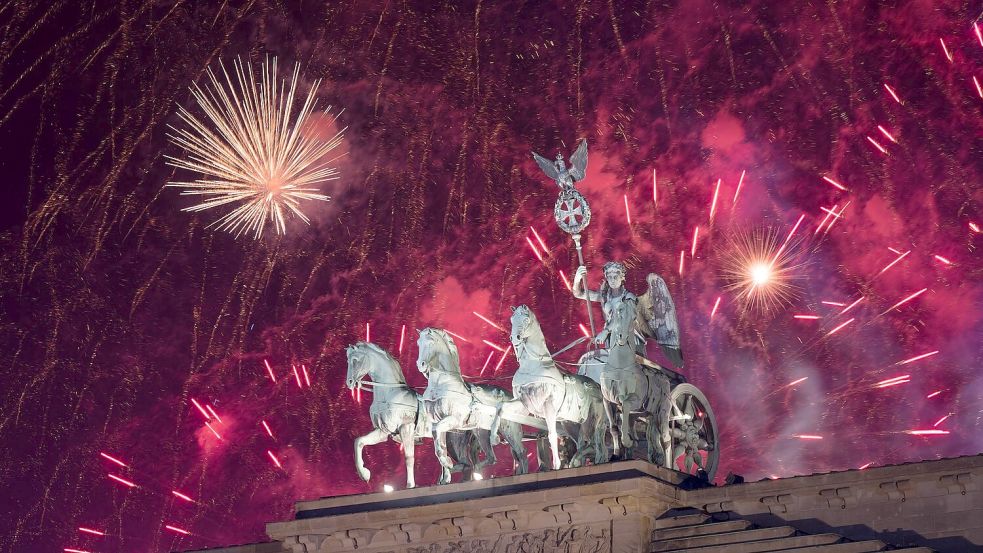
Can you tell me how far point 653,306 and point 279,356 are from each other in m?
11.9

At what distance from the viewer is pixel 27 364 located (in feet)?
118

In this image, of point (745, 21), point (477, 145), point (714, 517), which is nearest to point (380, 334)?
point (477, 145)

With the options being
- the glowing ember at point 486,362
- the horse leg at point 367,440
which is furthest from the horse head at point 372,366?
the glowing ember at point 486,362

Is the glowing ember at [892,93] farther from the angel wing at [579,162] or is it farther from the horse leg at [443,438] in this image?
the horse leg at [443,438]

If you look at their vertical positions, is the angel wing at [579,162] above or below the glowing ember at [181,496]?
above

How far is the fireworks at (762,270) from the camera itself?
3209 centimetres

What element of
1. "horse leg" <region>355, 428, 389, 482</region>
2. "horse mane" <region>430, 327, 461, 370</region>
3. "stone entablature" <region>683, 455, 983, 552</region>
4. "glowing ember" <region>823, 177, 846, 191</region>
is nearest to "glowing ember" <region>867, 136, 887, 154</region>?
"glowing ember" <region>823, 177, 846, 191</region>

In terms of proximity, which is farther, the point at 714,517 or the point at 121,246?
the point at 121,246

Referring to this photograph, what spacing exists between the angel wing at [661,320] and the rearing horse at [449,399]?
2.48 meters

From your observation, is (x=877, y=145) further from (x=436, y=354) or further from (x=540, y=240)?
(x=436, y=354)

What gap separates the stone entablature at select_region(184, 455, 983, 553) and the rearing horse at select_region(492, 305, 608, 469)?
1.08m

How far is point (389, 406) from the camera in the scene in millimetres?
26141

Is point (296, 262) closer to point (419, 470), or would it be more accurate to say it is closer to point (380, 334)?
point (380, 334)

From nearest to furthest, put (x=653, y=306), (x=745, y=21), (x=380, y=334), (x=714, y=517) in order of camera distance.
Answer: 1. (x=714, y=517)
2. (x=653, y=306)
3. (x=745, y=21)
4. (x=380, y=334)
